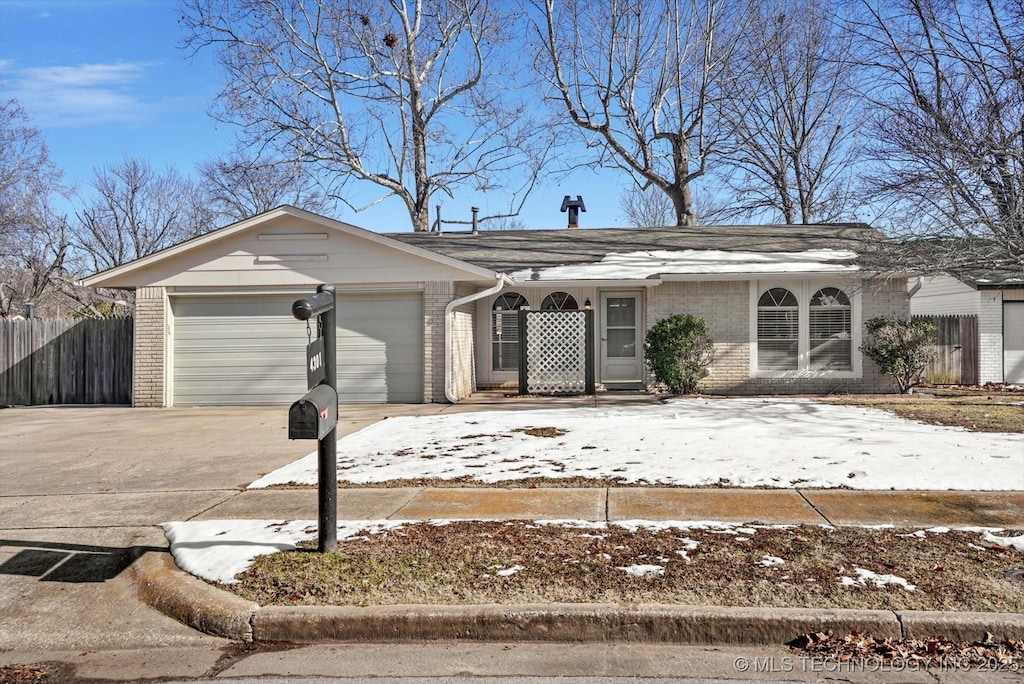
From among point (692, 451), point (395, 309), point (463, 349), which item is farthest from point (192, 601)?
point (463, 349)

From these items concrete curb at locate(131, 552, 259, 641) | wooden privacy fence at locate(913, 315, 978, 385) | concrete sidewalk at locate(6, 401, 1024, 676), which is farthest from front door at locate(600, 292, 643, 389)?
concrete curb at locate(131, 552, 259, 641)

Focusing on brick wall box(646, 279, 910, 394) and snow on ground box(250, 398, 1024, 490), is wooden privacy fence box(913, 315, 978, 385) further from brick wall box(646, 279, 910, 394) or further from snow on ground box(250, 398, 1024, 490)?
snow on ground box(250, 398, 1024, 490)

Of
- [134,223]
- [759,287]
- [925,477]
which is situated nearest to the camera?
[925,477]

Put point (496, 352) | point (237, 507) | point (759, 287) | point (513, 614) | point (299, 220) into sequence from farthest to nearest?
point (496, 352) < point (759, 287) < point (299, 220) < point (237, 507) < point (513, 614)

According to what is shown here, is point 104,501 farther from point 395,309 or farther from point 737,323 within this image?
point 737,323

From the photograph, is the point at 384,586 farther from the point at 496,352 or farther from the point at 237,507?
the point at 496,352

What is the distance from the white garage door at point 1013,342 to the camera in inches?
778

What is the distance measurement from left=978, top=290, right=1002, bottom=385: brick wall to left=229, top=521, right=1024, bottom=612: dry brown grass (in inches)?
627

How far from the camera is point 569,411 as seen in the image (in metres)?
13.6

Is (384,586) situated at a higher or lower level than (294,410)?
lower

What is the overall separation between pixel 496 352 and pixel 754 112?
1776 cm

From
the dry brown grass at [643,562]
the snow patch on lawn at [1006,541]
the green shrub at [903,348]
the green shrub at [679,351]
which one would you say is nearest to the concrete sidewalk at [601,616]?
the dry brown grass at [643,562]

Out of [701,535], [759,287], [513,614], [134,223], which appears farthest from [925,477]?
[134,223]

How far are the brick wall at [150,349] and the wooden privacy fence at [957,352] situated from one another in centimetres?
1735
